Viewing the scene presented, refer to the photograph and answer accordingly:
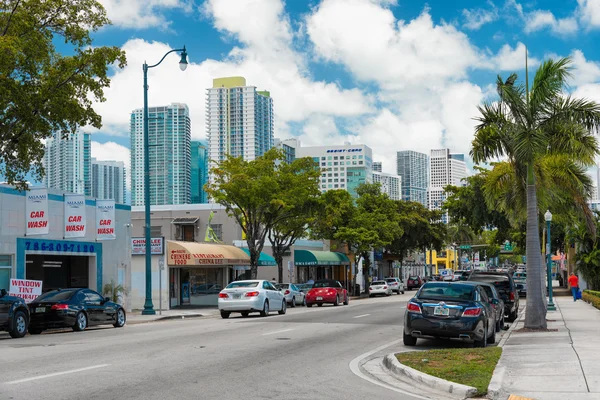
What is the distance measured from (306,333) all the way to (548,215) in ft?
52.6

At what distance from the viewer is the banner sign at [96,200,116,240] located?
1231 inches

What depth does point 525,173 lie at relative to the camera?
72.0 feet

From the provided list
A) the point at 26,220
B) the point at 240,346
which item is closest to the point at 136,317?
the point at 26,220

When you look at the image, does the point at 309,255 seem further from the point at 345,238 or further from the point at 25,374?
the point at 25,374

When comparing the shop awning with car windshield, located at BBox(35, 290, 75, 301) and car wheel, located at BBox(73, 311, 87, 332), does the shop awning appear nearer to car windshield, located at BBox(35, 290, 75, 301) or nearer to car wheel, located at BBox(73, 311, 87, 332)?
car wheel, located at BBox(73, 311, 87, 332)

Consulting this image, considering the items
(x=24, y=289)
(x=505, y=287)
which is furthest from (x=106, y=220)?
(x=505, y=287)

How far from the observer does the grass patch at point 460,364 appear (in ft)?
35.6

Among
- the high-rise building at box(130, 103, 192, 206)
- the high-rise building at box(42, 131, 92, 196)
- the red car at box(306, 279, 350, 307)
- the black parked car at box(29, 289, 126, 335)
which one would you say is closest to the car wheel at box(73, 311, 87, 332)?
the black parked car at box(29, 289, 126, 335)

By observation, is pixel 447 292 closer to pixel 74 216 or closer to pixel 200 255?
pixel 74 216

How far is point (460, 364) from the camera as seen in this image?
12.4 metres

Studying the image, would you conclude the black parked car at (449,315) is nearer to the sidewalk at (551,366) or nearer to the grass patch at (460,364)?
the sidewalk at (551,366)

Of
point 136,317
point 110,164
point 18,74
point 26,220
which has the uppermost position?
point 110,164

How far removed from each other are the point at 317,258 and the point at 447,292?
1684 inches

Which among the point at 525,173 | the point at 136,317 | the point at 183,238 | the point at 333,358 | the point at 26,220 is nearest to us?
the point at 333,358
